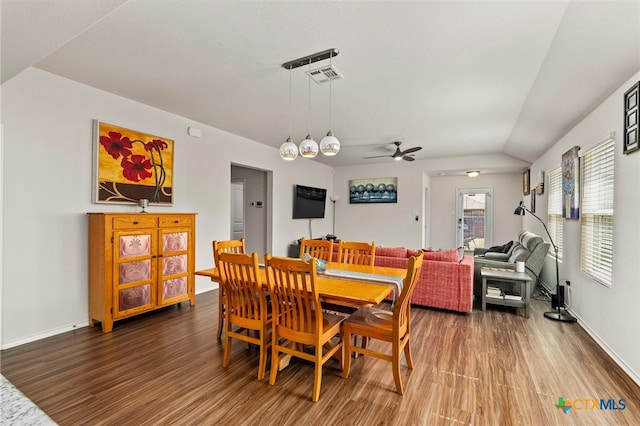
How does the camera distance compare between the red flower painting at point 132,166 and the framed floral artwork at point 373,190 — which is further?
the framed floral artwork at point 373,190

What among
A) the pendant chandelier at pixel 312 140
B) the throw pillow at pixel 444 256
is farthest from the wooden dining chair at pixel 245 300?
the throw pillow at pixel 444 256

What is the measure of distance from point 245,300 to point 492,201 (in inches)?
309

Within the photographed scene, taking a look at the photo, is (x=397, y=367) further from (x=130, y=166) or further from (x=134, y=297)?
(x=130, y=166)

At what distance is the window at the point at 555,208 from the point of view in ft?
15.5

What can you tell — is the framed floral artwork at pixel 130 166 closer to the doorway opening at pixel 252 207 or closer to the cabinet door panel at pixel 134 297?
the cabinet door panel at pixel 134 297

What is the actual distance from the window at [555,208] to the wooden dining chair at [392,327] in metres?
3.54

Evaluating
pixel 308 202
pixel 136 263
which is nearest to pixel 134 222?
pixel 136 263

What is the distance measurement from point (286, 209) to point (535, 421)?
5444 mm

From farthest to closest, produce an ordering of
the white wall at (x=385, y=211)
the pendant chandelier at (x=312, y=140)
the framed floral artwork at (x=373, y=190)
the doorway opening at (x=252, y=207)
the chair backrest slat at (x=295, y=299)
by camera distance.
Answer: the framed floral artwork at (x=373, y=190) < the white wall at (x=385, y=211) < the doorway opening at (x=252, y=207) < the pendant chandelier at (x=312, y=140) < the chair backrest slat at (x=295, y=299)

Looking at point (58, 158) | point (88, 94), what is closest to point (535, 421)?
point (58, 158)

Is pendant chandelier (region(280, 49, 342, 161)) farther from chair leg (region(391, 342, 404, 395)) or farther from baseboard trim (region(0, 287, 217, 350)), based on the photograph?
baseboard trim (region(0, 287, 217, 350))

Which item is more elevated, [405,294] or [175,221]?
[175,221]

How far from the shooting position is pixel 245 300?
250 centimetres

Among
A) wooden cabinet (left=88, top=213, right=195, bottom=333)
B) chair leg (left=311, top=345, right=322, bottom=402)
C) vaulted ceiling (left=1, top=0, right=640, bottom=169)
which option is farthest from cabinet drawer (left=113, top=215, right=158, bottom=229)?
chair leg (left=311, top=345, right=322, bottom=402)
